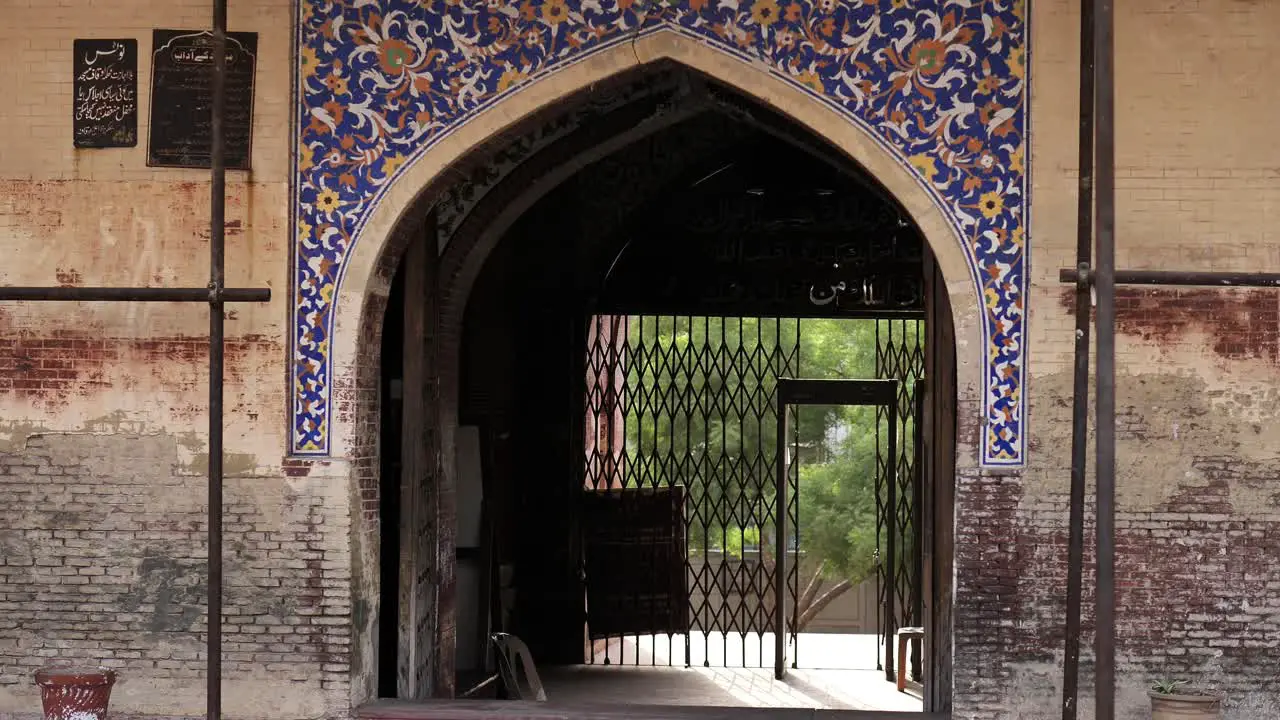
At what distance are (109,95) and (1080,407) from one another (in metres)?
3.82

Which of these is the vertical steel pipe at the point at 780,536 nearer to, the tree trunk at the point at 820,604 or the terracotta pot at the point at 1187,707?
the terracotta pot at the point at 1187,707

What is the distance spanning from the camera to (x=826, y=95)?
596cm

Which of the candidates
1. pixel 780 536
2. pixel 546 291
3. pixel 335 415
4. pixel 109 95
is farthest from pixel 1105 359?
pixel 546 291

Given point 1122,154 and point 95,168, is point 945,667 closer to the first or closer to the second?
point 1122,154

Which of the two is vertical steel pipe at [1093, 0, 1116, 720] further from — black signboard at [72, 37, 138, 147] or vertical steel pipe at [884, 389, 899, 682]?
vertical steel pipe at [884, 389, 899, 682]

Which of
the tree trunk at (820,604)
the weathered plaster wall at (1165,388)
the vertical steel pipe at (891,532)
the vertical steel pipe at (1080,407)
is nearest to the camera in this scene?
the vertical steel pipe at (1080,407)

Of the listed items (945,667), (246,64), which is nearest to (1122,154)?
(945,667)

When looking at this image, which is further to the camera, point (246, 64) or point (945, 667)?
point (945, 667)

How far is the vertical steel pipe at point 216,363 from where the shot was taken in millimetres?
5516

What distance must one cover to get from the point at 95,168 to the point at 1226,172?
431cm

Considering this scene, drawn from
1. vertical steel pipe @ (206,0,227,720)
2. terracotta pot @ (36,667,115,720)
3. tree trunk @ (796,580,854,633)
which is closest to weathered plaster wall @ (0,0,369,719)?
vertical steel pipe @ (206,0,227,720)

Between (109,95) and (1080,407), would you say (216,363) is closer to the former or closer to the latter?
(109,95)

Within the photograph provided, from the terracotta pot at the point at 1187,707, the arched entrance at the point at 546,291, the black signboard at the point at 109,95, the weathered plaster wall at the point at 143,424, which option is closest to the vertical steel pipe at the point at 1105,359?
the terracotta pot at the point at 1187,707

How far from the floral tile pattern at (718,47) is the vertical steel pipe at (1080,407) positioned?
1.50ft
